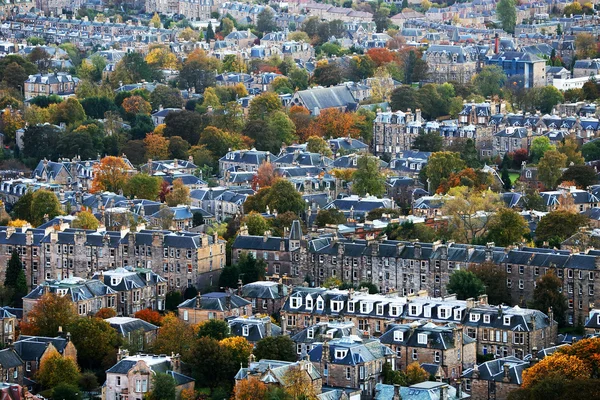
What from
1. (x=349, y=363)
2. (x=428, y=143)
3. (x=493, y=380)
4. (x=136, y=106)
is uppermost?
(x=136, y=106)

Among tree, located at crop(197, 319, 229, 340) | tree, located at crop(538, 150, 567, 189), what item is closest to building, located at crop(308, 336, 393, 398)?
tree, located at crop(197, 319, 229, 340)

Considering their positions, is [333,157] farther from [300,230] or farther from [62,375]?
[62,375]

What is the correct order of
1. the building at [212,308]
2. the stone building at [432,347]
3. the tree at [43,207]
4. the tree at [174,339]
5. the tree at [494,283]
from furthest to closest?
the tree at [43,207] → the tree at [494,283] → the building at [212,308] → the tree at [174,339] → the stone building at [432,347]

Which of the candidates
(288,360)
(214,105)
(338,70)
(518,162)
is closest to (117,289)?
(288,360)

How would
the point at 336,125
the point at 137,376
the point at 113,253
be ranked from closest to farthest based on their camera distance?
1. the point at 137,376
2. the point at 113,253
3. the point at 336,125

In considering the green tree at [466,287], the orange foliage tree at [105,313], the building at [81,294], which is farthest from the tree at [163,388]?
the green tree at [466,287]

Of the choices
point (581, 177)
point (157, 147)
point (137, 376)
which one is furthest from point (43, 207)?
point (137, 376)

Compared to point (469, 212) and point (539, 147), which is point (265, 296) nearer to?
point (469, 212)

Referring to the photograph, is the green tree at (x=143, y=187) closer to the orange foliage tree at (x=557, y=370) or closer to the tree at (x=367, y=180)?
the tree at (x=367, y=180)
